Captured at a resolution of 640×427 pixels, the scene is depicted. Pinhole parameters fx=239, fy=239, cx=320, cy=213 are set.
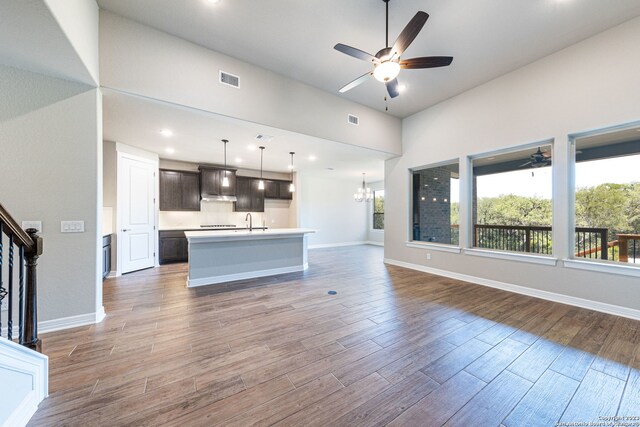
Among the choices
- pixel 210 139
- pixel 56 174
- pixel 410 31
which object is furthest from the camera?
pixel 210 139

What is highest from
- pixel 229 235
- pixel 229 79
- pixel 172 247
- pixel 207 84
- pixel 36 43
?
pixel 229 79

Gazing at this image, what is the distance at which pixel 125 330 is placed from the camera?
2633 millimetres

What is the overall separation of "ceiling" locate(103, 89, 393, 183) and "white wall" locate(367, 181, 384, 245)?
8.18ft

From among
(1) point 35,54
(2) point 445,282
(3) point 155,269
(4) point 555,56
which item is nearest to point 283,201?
(3) point 155,269

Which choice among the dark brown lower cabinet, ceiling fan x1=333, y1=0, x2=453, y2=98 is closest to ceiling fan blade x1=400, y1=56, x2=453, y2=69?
ceiling fan x1=333, y1=0, x2=453, y2=98

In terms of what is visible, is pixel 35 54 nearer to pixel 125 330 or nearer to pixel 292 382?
pixel 125 330

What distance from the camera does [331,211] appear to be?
9.64 m

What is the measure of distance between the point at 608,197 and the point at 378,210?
7.19 m

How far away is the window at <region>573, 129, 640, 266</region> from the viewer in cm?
315

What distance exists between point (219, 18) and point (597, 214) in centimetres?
571

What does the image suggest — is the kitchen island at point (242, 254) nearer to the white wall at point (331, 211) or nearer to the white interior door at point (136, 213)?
the white interior door at point (136, 213)

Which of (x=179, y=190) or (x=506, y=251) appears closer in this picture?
(x=506, y=251)

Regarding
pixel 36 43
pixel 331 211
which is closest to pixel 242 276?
pixel 36 43

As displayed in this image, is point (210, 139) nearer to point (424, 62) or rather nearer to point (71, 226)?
point (71, 226)
